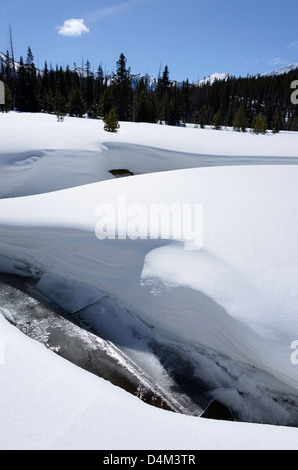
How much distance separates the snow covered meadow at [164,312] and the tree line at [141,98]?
13340mm

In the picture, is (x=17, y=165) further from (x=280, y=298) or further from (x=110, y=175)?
(x=280, y=298)

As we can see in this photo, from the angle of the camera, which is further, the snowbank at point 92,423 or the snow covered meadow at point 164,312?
the snow covered meadow at point 164,312

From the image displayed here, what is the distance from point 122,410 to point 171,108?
33.5m

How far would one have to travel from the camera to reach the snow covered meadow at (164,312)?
1.65m

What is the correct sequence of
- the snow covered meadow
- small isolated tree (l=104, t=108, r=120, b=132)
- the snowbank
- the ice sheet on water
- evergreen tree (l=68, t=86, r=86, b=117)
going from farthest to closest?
1. evergreen tree (l=68, t=86, r=86, b=117)
2. small isolated tree (l=104, t=108, r=120, b=132)
3. the ice sheet on water
4. the snow covered meadow
5. the snowbank

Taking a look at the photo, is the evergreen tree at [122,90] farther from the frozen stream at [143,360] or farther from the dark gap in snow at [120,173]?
the frozen stream at [143,360]

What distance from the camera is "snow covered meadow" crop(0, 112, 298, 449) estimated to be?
165 cm

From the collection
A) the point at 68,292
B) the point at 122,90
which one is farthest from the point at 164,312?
the point at 122,90

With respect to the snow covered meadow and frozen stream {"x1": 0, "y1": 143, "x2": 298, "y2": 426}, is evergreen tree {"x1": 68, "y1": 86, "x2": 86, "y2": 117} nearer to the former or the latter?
the snow covered meadow

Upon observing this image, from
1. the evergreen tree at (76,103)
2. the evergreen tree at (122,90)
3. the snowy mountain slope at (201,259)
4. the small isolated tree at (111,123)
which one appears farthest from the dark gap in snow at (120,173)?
the evergreen tree at (76,103)

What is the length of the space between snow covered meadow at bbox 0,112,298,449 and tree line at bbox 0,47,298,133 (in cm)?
1334

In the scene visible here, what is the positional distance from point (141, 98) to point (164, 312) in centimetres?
2662

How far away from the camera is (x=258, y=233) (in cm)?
316
